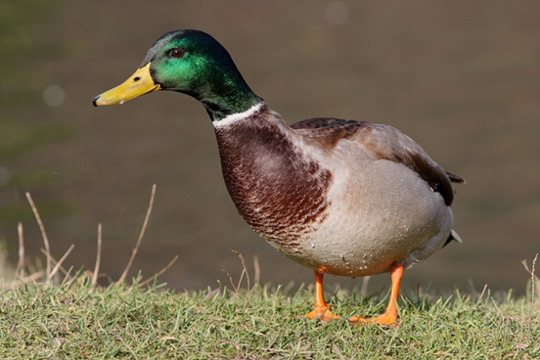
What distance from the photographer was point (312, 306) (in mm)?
3752

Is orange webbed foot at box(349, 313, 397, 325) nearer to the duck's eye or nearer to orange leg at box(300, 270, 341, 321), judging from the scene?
orange leg at box(300, 270, 341, 321)

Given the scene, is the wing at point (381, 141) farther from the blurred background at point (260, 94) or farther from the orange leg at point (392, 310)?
the blurred background at point (260, 94)

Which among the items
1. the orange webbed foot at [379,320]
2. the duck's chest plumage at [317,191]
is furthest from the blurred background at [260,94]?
the duck's chest plumage at [317,191]

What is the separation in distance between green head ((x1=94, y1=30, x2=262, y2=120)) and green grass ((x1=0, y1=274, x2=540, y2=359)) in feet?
2.81

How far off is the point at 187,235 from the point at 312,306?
4.62 meters

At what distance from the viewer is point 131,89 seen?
330 cm

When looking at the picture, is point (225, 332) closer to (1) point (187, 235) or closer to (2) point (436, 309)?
(2) point (436, 309)

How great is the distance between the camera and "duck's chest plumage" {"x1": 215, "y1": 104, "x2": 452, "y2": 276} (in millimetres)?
3266

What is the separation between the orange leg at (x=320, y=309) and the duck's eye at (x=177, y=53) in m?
1.22

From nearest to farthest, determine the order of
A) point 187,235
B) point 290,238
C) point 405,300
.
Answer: point 290,238, point 405,300, point 187,235

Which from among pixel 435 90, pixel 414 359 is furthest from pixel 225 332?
pixel 435 90

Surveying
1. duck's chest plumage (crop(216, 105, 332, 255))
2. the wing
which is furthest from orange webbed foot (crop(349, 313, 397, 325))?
the wing

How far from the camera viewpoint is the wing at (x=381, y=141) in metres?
3.47

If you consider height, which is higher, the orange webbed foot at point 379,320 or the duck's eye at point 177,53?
the duck's eye at point 177,53
